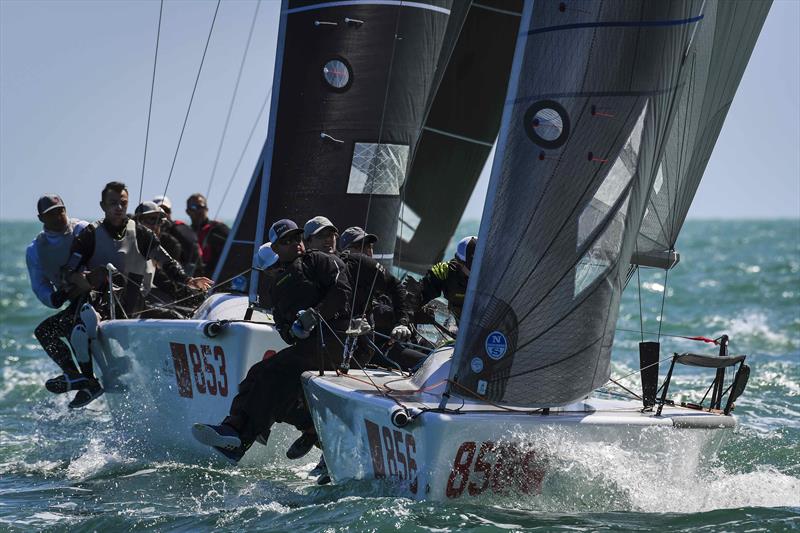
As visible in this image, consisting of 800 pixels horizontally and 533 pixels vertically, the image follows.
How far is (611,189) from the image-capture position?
5.62 metres

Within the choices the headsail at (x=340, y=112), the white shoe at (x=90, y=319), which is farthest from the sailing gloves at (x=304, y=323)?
the white shoe at (x=90, y=319)

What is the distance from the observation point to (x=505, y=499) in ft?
18.3

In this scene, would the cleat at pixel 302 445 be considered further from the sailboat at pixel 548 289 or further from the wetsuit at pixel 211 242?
the wetsuit at pixel 211 242

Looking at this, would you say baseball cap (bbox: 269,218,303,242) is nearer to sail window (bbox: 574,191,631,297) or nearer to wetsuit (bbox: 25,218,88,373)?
sail window (bbox: 574,191,631,297)

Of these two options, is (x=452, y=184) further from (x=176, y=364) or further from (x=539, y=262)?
(x=539, y=262)

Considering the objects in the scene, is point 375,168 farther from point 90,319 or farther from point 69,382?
point 69,382

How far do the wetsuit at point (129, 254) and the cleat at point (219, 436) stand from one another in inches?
80.7

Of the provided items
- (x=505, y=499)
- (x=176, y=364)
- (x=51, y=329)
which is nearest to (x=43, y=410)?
(x=51, y=329)

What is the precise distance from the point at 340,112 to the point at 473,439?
3.66m

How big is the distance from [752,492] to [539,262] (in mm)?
1655

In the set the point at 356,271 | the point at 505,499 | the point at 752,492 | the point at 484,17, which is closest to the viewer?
the point at 505,499

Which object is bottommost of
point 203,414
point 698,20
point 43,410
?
point 43,410

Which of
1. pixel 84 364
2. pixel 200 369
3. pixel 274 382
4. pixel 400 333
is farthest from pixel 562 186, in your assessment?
pixel 84 364

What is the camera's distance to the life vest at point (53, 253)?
8.30m
